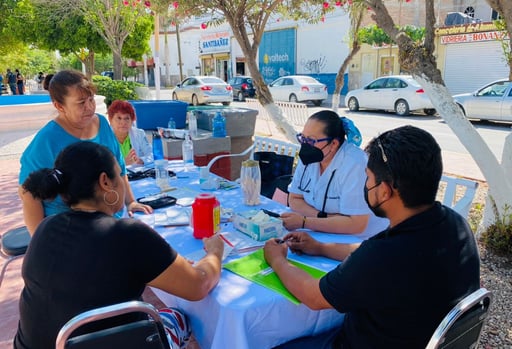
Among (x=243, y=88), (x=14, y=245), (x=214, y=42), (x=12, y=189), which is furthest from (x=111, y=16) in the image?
(x=214, y=42)

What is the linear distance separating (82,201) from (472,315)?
1.42 metres

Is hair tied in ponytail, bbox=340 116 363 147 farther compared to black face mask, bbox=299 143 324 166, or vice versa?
hair tied in ponytail, bbox=340 116 363 147

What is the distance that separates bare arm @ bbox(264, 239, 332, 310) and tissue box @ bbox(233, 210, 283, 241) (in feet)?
0.74

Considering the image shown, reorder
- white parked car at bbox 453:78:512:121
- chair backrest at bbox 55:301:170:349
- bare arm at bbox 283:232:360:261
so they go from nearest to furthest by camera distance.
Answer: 1. chair backrest at bbox 55:301:170:349
2. bare arm at bbox 283:232:360:261
3. white parked car at bbox 453:78:512:121

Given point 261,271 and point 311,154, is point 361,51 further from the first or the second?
point 261,271

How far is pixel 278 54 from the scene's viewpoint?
2758 centimetres

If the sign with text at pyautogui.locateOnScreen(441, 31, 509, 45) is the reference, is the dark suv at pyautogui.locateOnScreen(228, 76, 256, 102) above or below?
below

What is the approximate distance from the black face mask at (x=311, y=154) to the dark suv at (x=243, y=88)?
19454mm

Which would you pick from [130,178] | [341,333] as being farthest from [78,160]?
[130,178]

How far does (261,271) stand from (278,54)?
89.1 ft

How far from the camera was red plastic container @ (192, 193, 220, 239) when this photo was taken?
212 cm

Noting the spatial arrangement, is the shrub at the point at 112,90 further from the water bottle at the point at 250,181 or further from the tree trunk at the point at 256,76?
the water bottle at the point at 250,181

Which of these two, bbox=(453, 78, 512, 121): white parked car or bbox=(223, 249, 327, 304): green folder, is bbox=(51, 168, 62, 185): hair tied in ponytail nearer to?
bbox=(223, 249, 327, 304): green folder

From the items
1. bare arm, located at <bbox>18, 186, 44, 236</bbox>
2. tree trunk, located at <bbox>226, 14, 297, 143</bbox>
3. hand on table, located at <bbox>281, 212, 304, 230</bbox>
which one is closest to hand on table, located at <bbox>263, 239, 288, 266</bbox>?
hand on table, located at <bbox>281, 212, 304, 230</bbox>
